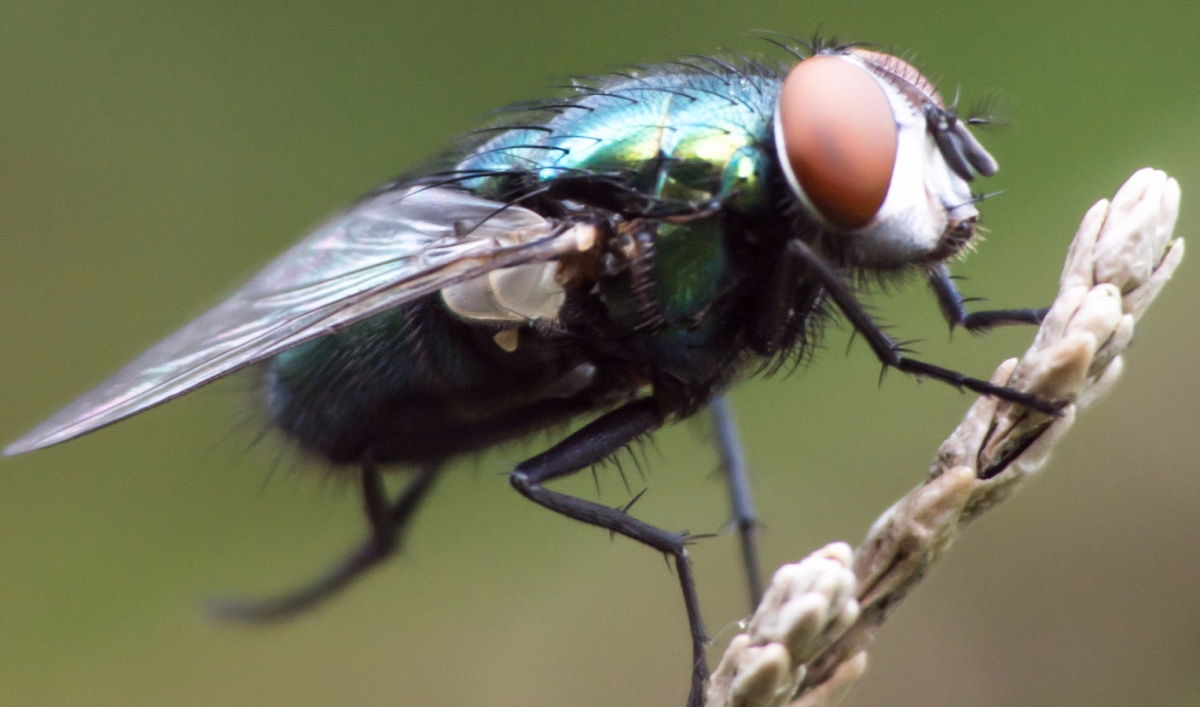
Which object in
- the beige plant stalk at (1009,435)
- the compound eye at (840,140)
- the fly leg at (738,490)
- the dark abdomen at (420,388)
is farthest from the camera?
the fly leg at (738,490)

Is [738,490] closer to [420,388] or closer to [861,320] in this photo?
[420,388]

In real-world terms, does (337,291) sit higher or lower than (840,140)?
lower

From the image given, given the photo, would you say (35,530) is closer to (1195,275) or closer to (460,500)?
(460,500)

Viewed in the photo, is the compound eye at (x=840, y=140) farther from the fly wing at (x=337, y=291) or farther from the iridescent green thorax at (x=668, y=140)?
the fly wing at (x=337, y=291)

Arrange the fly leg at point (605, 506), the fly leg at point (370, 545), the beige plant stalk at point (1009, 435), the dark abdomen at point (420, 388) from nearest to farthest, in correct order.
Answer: the beige plant stalk at point (1009, 435) → the fly leg at point (605, 506) → the dark abdomen at point (420, 388) → the fly leg at point (370, 545)

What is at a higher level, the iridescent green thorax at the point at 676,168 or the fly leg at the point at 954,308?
the iridescent green thorax at the point at 676,168

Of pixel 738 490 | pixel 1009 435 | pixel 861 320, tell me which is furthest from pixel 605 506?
pixel 738 490

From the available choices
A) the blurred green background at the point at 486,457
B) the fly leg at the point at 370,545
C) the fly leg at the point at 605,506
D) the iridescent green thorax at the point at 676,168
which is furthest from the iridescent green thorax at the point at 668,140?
the fly leg at the point at 370,545

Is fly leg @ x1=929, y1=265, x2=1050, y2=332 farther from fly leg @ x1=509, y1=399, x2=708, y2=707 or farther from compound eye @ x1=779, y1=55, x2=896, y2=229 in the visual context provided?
fly leg @ x1=509, y1=399, x2=708, y2=707
